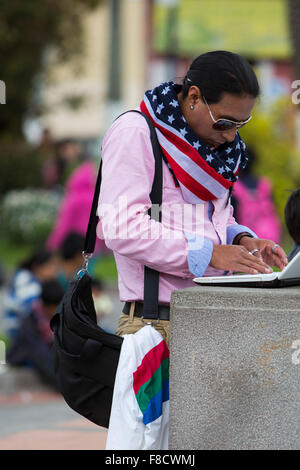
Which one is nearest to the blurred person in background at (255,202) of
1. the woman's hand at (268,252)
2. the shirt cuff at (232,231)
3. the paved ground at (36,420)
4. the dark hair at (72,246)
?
the dark hair at (72,246)

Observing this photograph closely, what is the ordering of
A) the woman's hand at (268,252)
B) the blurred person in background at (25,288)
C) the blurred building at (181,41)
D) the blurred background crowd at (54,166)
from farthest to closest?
the blurred building at (181,41) → the blurred person in background at (25,288) → the blurred background crowd at (54,166) → the woman's hand at (268,252)

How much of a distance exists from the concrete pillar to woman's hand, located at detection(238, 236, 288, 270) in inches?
11.7

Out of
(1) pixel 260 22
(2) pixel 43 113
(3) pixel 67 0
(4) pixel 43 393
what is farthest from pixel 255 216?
(1) pixel 260 22

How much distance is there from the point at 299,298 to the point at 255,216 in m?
4.31

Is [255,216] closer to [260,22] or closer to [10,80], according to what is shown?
[10,80]

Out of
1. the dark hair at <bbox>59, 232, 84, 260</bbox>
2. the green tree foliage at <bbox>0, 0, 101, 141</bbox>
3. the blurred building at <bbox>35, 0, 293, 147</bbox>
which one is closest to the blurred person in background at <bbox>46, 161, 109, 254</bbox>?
the dark hair at <bbox>59, 232, 84, 260</bbox>

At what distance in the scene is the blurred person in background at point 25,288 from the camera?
26.3 ft

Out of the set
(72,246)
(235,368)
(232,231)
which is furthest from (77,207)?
(235,368)

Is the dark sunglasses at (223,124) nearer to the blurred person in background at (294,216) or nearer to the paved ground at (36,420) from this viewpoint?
the blurred person in background at (294,216)

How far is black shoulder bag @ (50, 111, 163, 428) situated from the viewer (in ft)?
9.71

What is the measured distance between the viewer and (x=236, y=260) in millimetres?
2881

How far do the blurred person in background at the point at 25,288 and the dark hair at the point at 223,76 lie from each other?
17.1ft

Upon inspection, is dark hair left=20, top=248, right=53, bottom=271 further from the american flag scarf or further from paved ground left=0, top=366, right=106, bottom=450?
the american flag scarf

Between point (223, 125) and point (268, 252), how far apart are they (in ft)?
1.62
